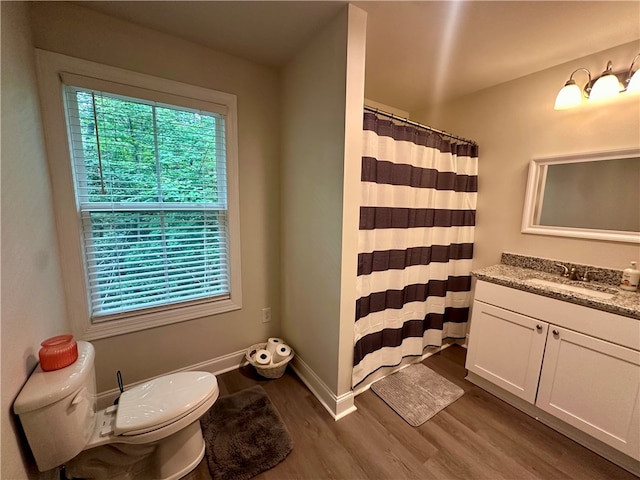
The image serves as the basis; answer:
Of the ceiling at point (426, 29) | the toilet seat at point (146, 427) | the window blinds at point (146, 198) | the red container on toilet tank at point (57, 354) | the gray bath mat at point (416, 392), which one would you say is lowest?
the gray bath mat at point (416, 392)

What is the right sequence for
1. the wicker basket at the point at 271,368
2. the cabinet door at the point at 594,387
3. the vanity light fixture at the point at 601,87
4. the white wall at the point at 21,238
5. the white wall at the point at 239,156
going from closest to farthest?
the white wall at the point at 21,238 → the cabinet door at the point at 594,387 → the white wall at the point at 239,156 → the vanity light fixture at the point at 601,87 → the wicker basket at the point at 271,368

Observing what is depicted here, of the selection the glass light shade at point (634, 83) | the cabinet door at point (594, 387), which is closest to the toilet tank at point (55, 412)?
the cabinet door at point (594, 387)

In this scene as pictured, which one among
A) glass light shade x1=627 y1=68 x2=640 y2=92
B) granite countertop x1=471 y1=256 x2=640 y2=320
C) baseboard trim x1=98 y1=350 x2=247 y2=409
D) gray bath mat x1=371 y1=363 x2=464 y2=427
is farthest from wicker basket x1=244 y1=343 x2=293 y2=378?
glass light shade x1=627 y1=68 x2=640 y2=92

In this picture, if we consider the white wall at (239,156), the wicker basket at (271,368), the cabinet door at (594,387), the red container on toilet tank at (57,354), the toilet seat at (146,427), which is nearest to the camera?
the red container on toilet tank at (57,354)

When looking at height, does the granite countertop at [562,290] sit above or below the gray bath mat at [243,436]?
above

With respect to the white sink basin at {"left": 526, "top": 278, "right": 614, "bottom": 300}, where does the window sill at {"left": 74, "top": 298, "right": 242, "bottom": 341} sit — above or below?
below

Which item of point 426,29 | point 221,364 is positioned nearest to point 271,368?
point 221,364

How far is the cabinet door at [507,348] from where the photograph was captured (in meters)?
1.58

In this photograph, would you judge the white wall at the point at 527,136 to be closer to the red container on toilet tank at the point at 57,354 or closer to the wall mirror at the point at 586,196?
the wall mirror at the point at 586,196

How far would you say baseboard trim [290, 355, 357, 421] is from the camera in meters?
1.59

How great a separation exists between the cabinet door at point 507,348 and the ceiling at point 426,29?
1733mm

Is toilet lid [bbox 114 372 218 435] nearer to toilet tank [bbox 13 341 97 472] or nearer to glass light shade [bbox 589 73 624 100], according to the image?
toilet tank [bbox 13 341 97 472]

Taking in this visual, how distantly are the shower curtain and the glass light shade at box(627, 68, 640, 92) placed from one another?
2.89ft

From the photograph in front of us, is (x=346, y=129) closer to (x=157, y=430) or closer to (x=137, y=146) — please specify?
(x=137, y=146)
